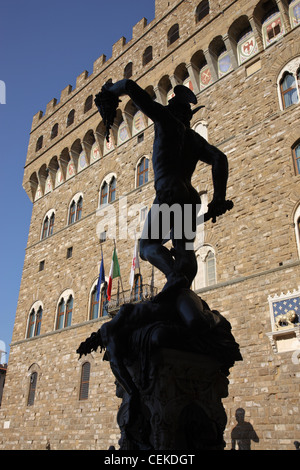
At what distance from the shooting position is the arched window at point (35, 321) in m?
18.7

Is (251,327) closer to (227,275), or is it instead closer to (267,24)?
(227,275)

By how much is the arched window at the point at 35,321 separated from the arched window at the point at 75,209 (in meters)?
4.20

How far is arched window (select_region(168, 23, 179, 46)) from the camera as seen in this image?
16.9 m

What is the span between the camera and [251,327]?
1019 centimetres

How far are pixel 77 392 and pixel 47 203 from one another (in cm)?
1040

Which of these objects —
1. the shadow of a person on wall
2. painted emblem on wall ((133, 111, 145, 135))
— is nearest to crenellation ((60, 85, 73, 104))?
painted emblem on wall ((133, 111, 145, 135))

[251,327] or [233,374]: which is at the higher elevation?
[251,327]

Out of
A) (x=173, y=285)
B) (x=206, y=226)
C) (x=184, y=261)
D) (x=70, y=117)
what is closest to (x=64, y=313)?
(x=206, y=226)

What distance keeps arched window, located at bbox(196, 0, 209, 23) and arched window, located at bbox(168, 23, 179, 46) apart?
3.73 ft
